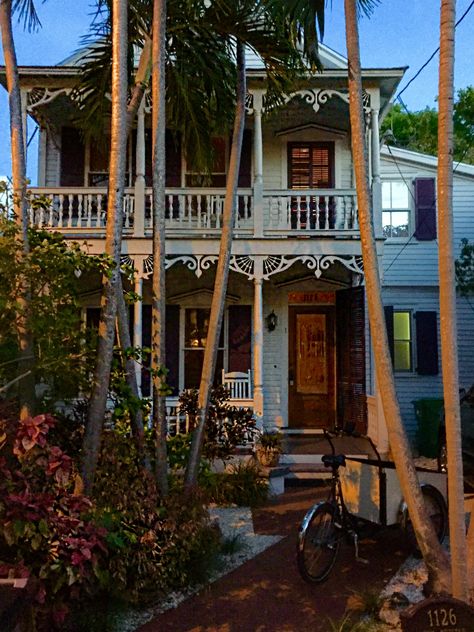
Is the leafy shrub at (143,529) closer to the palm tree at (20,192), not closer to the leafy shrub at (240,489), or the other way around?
the palm tree at (20,192)

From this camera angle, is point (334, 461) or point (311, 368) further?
point (311, 368)

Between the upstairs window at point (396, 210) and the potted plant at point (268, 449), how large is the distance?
5.96m

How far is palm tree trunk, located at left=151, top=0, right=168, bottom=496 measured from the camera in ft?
15.9

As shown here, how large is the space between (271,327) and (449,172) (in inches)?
292

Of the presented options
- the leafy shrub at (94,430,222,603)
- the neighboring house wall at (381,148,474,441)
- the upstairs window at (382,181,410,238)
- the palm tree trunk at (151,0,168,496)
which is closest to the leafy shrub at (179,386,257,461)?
the palm tree trunk at (151,0,168,496)

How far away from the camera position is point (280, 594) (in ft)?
14.3

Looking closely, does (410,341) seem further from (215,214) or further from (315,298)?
(215,214)

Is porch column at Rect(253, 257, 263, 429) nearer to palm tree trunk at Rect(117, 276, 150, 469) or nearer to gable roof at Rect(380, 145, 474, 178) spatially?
palm tree trunk at Rect(117, 276, 150, 469)

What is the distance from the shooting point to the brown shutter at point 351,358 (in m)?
9.63

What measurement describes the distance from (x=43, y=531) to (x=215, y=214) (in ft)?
24.6

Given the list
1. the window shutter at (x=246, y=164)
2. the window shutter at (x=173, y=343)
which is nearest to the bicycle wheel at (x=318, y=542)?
the window shutter at (x=173, y=343)

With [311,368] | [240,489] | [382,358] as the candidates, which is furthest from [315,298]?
[382,358]

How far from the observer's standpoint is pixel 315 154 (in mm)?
11000

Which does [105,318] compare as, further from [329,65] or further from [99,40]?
[329,65]
